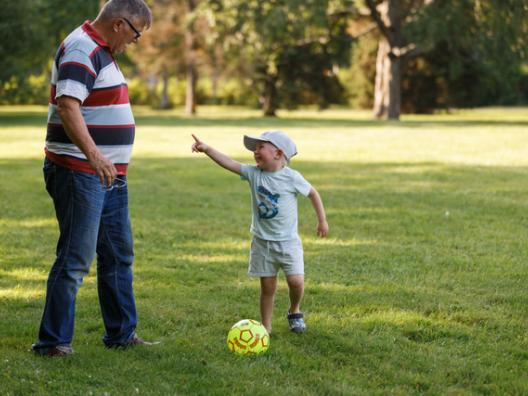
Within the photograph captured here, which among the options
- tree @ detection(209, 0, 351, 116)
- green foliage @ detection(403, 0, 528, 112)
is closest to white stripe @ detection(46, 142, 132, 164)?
green foliage @ detection(403, 0, 528, 112)

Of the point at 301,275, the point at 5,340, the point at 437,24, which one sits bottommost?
the point at 5,340

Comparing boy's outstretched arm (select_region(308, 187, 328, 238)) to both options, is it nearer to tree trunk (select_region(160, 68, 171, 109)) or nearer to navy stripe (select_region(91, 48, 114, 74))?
navy stripe (select_region(91, 48, 114, 74))

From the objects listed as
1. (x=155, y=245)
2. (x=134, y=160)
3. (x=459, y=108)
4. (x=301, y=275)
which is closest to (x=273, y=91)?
(x=459, y=108)

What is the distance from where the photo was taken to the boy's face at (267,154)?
541 cm

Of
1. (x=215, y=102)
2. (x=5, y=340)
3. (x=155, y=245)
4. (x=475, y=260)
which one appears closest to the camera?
(x=5, y=340)

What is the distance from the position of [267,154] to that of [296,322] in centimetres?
113

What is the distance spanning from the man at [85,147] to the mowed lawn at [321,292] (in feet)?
1.47

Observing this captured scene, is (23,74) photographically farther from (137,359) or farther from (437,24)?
(137,359)

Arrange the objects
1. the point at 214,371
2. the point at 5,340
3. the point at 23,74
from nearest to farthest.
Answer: the point at 214,371 < the point at 5,340 < the point at 23,74

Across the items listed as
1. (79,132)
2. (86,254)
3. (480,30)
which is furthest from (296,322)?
(480,30)

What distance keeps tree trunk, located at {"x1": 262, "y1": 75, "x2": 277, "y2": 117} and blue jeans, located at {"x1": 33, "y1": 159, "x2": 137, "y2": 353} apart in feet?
123

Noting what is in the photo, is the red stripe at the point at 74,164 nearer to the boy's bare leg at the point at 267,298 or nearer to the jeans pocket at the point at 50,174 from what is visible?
the jeans pocket at the point at 50,174

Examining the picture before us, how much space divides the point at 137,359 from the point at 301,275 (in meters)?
1.21

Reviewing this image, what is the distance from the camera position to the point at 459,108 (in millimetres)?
44781
